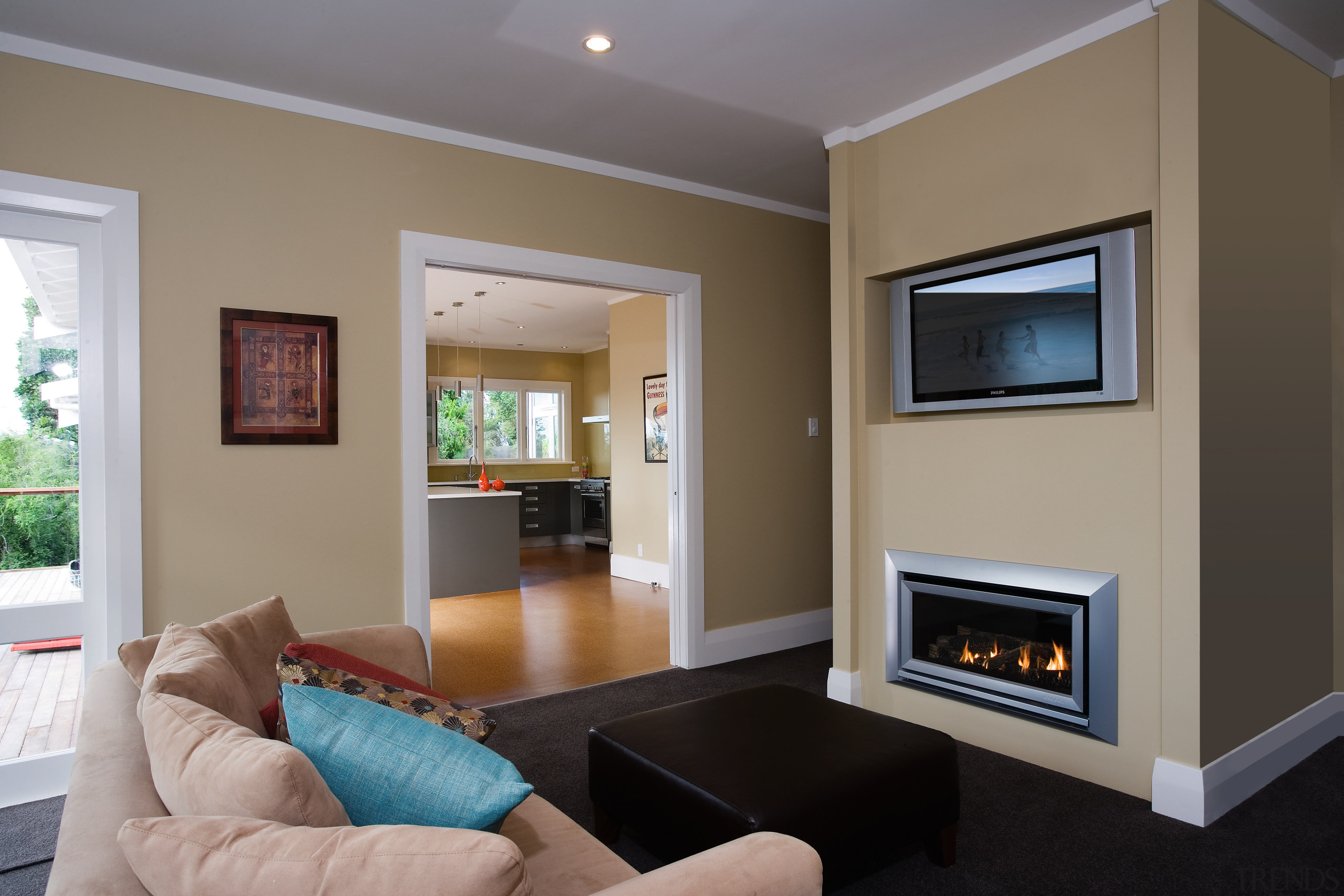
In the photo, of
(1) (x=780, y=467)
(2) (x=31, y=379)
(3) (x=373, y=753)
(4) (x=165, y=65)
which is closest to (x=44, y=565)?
(2) (x=31, y=379)

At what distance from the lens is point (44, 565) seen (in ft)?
9.56

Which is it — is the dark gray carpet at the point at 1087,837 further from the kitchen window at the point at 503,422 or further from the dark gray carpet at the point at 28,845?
the kitchen window at the point at 503,422

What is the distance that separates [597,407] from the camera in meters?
10.8

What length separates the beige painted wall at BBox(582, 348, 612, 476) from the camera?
10.6 meters

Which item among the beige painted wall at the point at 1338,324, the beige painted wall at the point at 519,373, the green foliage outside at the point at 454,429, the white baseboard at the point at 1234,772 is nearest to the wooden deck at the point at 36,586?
the white baseboard at the point at 1234,772

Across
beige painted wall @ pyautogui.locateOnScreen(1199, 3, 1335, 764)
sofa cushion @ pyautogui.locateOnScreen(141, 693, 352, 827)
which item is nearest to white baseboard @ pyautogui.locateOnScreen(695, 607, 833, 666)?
beige painted wall @ pyautogui.locateOnScreen(1199, 3, 1335, 764)

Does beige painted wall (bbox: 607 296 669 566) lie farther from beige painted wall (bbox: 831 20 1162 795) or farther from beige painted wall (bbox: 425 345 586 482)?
beige painted wall (bbox: 831 20 1162 795)

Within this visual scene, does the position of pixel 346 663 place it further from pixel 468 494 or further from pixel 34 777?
pixel 468 494

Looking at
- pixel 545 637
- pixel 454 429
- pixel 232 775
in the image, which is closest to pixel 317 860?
pixel 232 775

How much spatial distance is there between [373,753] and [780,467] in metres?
3.83

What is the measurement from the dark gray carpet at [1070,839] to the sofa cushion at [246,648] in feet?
3.17

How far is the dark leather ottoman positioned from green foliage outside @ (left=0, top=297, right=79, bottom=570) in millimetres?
2171

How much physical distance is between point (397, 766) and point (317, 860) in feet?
0.92

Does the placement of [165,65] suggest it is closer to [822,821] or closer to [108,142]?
[108,142]
